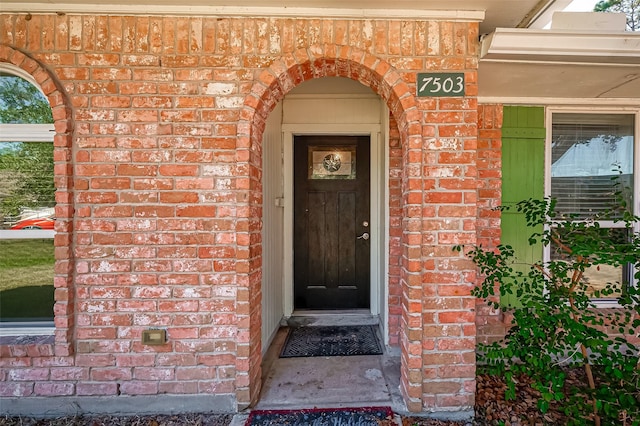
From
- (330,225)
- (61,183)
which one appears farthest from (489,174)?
(61,183)

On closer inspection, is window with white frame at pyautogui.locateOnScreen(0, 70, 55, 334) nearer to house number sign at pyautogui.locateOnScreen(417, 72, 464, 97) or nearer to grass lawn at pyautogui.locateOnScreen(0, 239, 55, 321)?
grass lawn at pyautogui.locateOnScreen(0, 239, 55, 321)

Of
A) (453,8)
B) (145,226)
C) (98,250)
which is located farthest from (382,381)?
(453,8)

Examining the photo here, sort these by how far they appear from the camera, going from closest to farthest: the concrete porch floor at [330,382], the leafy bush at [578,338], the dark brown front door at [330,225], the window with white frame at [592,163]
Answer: the leafy bush at [578,338] → the concrete porch floor at [330,382] → the window with white frame at [592,163] → the dark brown front door at [330,225]

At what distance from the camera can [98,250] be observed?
1.99 metres

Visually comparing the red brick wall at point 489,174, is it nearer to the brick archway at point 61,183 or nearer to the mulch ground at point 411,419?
the mulch ground at point 411,419

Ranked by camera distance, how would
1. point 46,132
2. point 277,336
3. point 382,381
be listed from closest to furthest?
point 46,132 < point 382,381 < point 277,336

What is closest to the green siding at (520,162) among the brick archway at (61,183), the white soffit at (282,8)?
the white soffit at (282,8)

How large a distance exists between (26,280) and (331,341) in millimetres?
2422

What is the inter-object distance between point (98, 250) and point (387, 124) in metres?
2.37

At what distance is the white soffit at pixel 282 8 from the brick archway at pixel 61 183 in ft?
1.18

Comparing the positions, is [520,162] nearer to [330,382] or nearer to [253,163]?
[253,163]

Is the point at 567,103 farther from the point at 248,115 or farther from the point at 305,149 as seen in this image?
the point at 248,115

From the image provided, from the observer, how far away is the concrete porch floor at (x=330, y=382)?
2.11 metres

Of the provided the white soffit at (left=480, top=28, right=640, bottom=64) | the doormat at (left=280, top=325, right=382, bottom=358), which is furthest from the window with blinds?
the doormat at (left=280, top=325, right=382, bottom=358)
